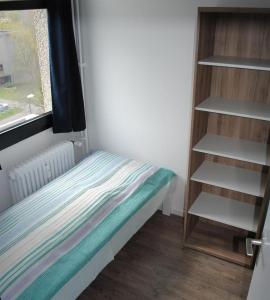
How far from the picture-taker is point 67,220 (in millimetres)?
2244

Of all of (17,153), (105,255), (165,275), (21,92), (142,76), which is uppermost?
(142,76)

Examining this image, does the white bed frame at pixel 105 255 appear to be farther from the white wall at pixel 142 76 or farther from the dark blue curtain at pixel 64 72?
the dark blue curtain at pixel 64 72

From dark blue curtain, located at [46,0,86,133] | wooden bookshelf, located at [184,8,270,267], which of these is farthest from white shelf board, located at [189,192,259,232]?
dark blue curtain, located at [46,0,86,133]

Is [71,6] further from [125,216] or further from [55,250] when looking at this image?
[55,250]

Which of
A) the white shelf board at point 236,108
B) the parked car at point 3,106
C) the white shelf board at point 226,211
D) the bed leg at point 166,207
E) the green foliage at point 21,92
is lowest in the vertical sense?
the bed leg at point 166,207

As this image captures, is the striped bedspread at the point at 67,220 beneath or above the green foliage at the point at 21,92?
beneath

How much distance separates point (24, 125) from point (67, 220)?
0.93 metres

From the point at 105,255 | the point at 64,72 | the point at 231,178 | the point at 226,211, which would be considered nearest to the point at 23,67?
the point at 64,72

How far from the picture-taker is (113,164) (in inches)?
115

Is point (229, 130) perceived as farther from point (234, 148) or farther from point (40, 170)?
point (40, 170)

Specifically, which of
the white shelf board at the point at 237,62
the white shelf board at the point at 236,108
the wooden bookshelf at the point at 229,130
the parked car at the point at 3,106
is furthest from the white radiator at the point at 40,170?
the white shelf board at the point at 237,62

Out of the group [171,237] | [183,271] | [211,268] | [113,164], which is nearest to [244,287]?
[211,268]

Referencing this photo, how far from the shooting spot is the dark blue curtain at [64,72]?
103 inches

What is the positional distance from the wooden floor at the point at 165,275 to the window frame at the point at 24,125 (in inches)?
48.6
